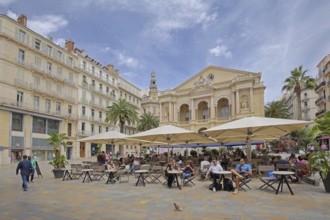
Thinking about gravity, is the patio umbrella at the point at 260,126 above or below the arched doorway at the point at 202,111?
below

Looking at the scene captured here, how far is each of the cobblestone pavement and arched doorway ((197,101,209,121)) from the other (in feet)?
123

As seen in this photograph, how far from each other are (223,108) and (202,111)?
4254 millimetres

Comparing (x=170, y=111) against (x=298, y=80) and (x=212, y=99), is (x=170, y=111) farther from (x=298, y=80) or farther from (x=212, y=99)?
(x=298, y=80)

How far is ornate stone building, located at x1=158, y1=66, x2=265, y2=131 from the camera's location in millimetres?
40169

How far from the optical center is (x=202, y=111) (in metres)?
47.4

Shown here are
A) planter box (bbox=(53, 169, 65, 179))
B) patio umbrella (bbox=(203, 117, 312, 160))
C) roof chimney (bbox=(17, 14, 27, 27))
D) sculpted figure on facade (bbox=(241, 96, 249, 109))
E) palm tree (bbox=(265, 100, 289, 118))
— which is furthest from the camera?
palm tree (bbox=(265, 100, 289, 118))

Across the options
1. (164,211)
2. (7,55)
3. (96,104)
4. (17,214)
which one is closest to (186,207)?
(164,211)

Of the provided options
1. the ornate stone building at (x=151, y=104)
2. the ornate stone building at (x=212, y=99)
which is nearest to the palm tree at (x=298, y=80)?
the ornate stone building at (x=212, y=99)

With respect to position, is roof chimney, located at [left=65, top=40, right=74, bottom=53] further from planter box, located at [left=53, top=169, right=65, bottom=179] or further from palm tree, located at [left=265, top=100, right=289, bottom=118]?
palm tree, located at [left=265, top=100, right=289, bottom=118]

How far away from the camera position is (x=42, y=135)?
34.1 meters

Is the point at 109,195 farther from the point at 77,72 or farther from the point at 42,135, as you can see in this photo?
the point at 77,72

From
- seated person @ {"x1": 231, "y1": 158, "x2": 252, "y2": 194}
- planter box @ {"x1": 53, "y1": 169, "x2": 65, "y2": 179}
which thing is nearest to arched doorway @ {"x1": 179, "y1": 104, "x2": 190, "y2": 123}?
planter box @ {"x1": 53, "y1": 169, "x2": 65, "y2": 179}

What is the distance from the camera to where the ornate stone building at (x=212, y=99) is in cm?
4017

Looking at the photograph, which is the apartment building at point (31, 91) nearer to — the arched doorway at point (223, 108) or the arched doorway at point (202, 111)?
the arched doorway at point (202, 111)
